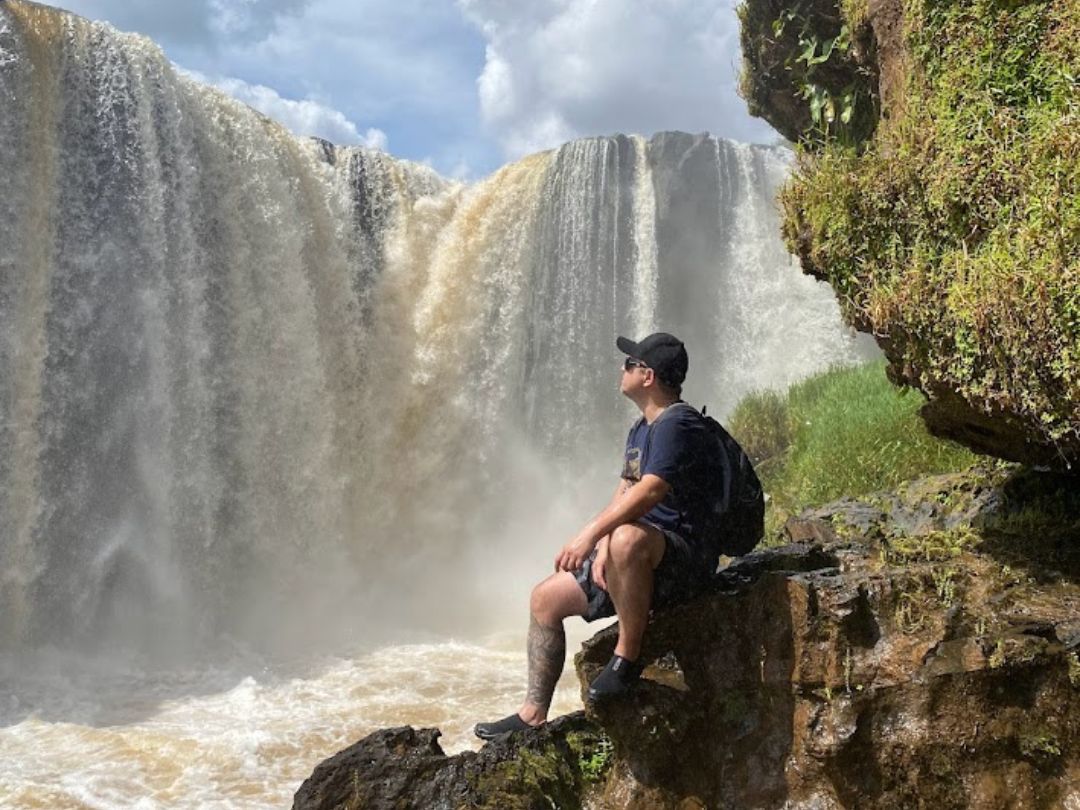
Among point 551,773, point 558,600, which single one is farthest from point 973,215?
point 551,773

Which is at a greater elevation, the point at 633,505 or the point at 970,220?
the point at 970,220

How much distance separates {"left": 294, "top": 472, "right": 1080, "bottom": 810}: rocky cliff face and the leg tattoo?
10cm

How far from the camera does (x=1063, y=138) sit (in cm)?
307

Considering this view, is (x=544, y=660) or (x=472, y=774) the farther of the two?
(x=544, y=660)

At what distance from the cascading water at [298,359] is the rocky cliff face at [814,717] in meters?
3.50

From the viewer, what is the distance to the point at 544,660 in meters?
3.35

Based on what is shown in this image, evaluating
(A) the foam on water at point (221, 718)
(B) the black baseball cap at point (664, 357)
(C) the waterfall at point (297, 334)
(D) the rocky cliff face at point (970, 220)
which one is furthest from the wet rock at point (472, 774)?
(C) the waterfall at point (297, 334)

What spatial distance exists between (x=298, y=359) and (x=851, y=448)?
7161mm

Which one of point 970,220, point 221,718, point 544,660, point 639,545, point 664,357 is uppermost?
point 970,220

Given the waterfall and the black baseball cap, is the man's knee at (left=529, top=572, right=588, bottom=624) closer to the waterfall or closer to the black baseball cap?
the black baseball cap

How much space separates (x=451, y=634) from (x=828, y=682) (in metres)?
8.00

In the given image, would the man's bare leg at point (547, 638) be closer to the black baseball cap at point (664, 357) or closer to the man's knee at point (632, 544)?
the man's knee at point (632, 544)

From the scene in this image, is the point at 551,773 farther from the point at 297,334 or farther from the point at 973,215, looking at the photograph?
the point at 297,334

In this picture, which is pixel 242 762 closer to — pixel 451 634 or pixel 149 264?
pixel 451 634
